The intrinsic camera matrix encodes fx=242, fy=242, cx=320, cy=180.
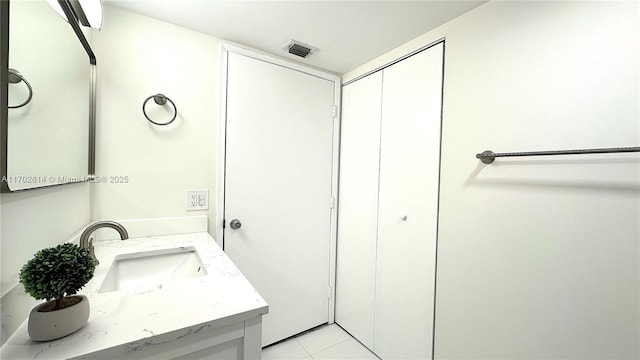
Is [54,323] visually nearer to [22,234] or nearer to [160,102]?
[22,234]

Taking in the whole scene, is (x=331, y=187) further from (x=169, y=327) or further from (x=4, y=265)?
(x=4, y=265)

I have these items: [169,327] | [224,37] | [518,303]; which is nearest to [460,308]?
[518,303]

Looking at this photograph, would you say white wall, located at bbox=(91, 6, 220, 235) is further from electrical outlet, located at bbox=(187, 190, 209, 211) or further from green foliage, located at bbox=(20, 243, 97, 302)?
green foliage, located at bbox=(20, 243, 97, 302)

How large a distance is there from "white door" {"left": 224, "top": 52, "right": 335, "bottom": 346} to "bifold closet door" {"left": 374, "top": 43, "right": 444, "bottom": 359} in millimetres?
501

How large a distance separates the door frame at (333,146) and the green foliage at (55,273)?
0.98 metres

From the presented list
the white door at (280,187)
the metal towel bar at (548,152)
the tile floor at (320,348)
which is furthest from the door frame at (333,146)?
the metal towel bar at (548,152)

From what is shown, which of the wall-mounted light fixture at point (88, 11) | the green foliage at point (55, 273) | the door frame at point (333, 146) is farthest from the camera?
the door frame at point (333, 146)

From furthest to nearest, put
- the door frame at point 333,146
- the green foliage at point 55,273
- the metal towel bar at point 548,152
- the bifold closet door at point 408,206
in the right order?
the door frame at point 333,146, the bifold closet door at point 408,206, the metal towel bar at point 548,152, the green foliage at point 55,273

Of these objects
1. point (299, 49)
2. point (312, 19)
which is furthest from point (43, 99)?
point (299, 49)

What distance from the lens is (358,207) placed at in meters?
1.89

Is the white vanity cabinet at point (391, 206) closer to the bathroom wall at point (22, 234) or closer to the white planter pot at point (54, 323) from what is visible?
the white planter pot at point (54, 323)

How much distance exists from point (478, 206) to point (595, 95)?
0.57 m

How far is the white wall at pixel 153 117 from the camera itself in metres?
1.27

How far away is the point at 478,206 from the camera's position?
Answer: 1.18 meters
